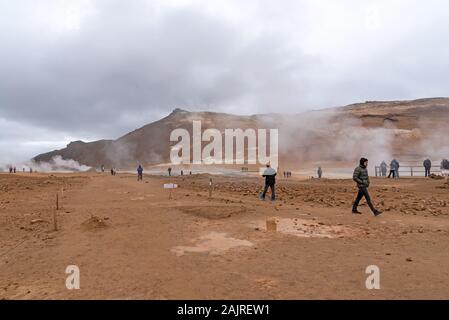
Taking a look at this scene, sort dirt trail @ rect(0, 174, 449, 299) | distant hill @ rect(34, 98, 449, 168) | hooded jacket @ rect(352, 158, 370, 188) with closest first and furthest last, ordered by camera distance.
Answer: dirt trail @ rect(0, 174, 449, 299), hooded jacket @ rect(352, 158, 370, 188), distant hill @ rect(34, 98, 449, 168)

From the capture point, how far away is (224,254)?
6.80m

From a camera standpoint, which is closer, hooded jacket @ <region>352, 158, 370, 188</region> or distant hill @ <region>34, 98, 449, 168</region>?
hooded jacket @ <region>352, 158, 370, 188</region>

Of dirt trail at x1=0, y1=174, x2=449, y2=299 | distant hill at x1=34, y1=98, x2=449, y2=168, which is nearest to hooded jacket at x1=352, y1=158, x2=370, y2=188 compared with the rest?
dirt trail at x1=0, y1=174, x2=449, y2=299

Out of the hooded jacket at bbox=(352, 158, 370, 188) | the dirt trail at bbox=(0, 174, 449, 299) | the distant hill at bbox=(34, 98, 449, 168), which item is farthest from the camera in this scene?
the distant hill at bbox=(34, 98, 449, 168)

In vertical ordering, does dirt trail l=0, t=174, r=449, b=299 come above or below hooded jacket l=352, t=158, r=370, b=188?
below

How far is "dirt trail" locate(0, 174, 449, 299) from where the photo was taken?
495 centimetres

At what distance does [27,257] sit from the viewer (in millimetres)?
6703

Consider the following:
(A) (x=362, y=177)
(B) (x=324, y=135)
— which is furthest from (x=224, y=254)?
(B) (x=324, y=135)

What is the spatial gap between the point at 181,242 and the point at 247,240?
4.49ft

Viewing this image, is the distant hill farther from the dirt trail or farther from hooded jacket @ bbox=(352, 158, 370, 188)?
the dirt trail

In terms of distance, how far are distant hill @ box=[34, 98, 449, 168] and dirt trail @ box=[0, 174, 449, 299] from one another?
168ft

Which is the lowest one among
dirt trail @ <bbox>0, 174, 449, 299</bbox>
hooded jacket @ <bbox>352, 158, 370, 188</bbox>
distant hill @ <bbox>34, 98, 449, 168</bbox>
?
dirt trail @ <bbox>0, 174, 449, 299</bbox>
